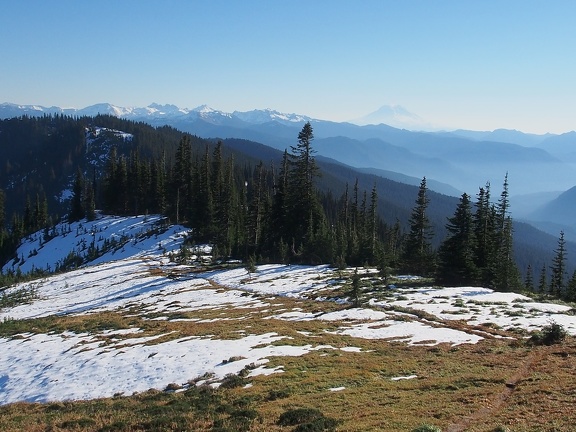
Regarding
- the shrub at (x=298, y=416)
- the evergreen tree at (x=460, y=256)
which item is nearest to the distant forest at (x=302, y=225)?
the evergreen tree at (x=460, y=256)

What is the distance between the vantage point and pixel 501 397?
14531mm

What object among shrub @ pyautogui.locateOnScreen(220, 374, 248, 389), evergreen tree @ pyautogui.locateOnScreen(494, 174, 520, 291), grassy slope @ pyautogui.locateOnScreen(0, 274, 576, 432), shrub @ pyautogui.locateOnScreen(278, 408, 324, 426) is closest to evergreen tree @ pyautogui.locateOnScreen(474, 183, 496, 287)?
evergreen tree @ pyautogui.locateOnScreen(494, 174, 520, 291)

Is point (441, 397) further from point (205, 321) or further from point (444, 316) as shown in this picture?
point (205, 321)

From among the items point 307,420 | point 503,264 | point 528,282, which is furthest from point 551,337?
point 528,282

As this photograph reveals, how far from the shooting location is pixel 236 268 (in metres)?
59.8

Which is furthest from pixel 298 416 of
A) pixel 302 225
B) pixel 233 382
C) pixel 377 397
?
pixel 302 225

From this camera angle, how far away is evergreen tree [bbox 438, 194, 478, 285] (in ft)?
152

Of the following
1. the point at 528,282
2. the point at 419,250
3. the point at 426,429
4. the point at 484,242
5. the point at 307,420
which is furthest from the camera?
the point at 528,282

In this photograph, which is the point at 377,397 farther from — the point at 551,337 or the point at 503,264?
the point at 503,264

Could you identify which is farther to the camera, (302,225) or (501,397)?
(302,225)

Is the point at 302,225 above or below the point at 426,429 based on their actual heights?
below

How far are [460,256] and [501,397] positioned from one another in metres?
34.2

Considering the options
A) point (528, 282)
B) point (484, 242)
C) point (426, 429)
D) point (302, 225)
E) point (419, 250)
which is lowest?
point (528, 282)

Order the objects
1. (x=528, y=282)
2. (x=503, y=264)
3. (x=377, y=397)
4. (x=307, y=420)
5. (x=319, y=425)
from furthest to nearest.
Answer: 1. (x=528, y=282)
2. (x=503, y=264)
3. (x=377, y=397)
4. (x=307, y=420)
5. (x=319, y=425)
